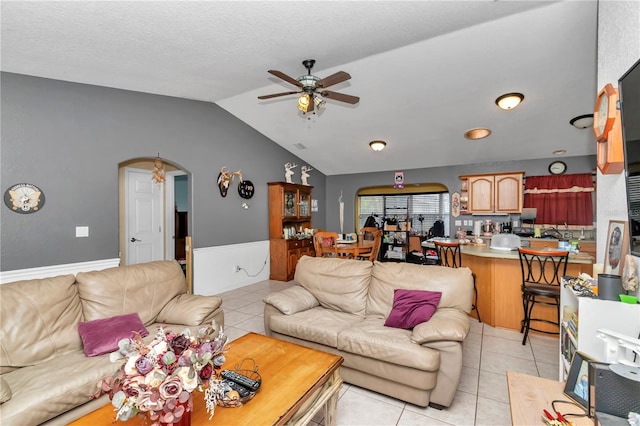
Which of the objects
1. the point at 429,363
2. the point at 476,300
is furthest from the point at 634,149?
the point at 476,300

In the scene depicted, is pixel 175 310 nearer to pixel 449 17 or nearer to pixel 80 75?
pixel 80 75

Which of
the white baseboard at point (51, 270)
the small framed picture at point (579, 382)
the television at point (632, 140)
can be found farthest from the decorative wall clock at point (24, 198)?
the television at point (632, 140)

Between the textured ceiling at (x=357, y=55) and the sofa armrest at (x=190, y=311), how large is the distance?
2.42m

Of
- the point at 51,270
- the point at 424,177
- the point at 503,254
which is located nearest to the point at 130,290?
the point at 51,270

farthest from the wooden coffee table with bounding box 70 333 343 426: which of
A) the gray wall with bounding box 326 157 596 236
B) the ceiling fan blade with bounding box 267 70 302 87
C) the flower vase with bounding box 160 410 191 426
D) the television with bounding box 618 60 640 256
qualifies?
the gray wall with bounding box 326 157 596 236

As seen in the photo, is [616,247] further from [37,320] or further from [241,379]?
[37,320]

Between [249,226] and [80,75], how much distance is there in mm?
3309

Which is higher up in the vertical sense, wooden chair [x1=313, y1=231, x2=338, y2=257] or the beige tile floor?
wooden chair [x1=313, y1=231, x2=338, y2=257]

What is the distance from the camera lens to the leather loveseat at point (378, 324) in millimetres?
2000

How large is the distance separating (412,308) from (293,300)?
3.69 ft

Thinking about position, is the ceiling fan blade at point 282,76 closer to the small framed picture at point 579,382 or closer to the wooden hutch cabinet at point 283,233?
the small framed picture at point 579,382

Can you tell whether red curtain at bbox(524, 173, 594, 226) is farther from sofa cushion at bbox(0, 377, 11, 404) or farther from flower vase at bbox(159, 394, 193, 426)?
sofa cushion at bbox(0, 377, 11, 404)

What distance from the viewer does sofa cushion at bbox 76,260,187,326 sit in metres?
2.33

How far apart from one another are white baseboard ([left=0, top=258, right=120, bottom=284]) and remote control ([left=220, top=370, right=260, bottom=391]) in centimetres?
298
